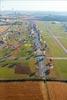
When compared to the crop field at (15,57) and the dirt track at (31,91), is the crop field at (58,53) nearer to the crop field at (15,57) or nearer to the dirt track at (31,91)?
the crop field at (15,57)

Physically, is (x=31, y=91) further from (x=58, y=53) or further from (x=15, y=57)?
(x=58, y=53)


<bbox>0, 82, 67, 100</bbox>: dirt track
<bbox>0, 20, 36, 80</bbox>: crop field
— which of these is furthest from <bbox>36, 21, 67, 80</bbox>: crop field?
<bbox>0, 82, 67, 100</bbox>: dirt track

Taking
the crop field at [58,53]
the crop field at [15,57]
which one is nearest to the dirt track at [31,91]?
the crop field at [15,57]

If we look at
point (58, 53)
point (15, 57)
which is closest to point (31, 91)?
point (15, 57)

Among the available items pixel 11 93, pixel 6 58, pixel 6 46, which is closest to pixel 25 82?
pixel 11 93

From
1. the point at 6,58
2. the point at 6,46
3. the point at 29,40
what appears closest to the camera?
the point at 6,58

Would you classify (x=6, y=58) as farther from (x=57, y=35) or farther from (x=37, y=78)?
(x=57, y=35)

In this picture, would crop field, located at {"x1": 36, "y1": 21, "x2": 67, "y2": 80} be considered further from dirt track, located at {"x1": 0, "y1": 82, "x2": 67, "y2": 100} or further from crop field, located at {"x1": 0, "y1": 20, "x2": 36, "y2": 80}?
dirt track, located at {"x1": 0, "y1": 82, "x2": 67, "y2": 100}

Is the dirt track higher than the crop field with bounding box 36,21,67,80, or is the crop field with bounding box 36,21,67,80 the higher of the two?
the dirt track
